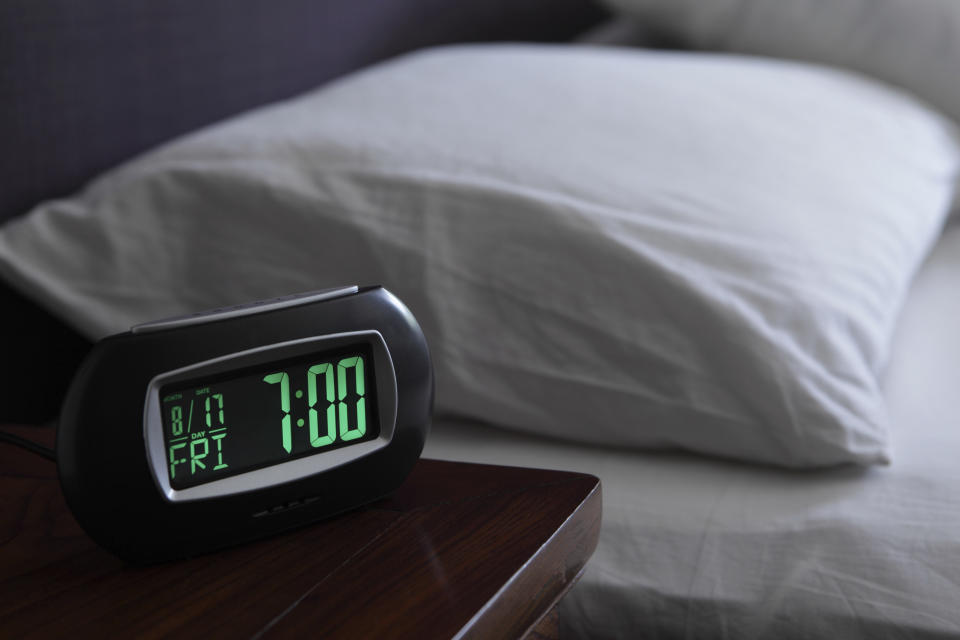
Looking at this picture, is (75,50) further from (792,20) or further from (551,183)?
(792,20)

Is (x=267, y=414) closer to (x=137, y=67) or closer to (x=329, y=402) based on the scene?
(x=329, y=402)

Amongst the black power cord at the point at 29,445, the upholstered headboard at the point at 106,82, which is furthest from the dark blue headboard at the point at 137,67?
the black power cord at the point at 29,445

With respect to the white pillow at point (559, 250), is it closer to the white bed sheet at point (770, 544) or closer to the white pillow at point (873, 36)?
the white bed sheet at point (770, 544)

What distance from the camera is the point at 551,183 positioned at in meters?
0.62

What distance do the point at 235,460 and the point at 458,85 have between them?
0.49 meters

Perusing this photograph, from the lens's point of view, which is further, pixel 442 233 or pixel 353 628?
pixel 442 233

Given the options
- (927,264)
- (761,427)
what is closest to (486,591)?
(761,427)

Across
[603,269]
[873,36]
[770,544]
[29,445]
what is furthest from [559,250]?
[873,36]

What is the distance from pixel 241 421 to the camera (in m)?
0.38

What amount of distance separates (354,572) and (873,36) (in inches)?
37.1

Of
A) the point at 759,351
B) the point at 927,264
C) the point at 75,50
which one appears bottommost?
the point at 927,264

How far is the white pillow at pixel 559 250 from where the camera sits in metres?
0.56

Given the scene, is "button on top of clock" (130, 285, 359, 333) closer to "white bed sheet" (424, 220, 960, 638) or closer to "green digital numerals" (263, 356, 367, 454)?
"green digital numerals" (263, 356, 367, 454)

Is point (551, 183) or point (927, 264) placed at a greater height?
point (551, 183)
